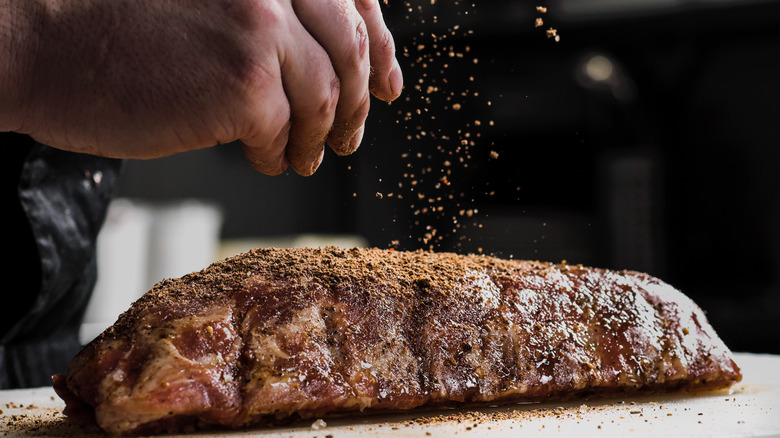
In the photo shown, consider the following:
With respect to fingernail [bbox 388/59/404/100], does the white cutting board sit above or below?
below

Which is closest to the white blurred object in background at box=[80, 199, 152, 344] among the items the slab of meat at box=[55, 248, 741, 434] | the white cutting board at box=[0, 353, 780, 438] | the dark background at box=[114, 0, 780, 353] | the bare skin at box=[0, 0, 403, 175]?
the dark background at box=[114, 0, 780, 353]

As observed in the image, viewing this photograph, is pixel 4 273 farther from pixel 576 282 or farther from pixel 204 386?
pixel 576 282

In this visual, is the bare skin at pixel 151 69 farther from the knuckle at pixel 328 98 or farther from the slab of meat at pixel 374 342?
the slab of meat at pixel 374 342

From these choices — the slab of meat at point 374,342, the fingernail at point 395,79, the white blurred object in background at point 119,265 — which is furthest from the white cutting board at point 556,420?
the white blurred object in background at point 119,265

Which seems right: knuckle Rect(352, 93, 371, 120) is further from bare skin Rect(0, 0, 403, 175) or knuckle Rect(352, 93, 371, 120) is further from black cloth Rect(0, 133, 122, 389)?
black cloth Rect(0, 133, 122, 389)

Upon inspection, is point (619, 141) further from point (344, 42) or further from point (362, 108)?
point (344, 42)

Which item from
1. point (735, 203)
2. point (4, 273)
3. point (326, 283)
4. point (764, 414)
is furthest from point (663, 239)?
point (4, 273)

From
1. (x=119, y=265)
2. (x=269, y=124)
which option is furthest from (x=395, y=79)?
(x=119, y=265)

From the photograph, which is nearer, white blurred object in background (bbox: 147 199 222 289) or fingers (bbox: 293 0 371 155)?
fingers (bbox: 293 0 371 155)
